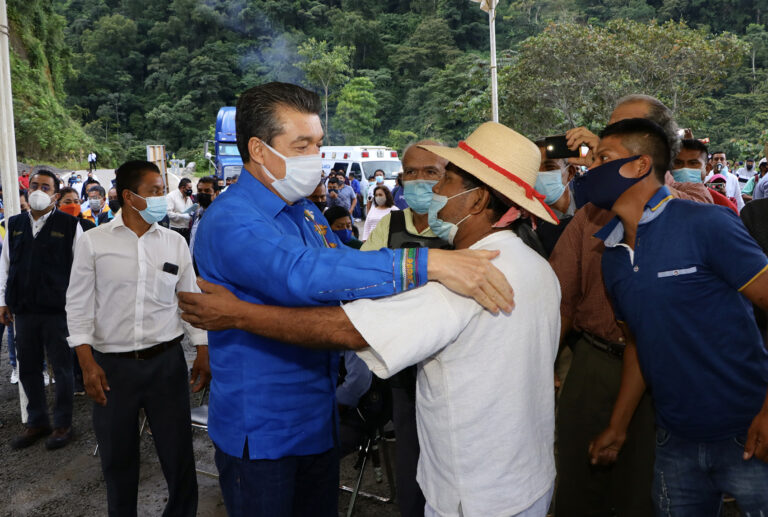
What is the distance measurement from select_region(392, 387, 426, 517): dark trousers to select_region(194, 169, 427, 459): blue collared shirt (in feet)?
2.44

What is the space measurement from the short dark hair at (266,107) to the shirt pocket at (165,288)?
148cm

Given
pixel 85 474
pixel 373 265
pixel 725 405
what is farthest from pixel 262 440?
pixel 85 474

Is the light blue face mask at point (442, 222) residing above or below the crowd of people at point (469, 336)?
above

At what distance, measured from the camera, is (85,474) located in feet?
12.6

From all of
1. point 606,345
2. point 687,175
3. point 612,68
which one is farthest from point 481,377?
point 612,68

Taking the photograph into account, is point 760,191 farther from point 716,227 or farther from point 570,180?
point 716,227

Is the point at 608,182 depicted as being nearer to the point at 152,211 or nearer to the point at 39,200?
the point at 152,211

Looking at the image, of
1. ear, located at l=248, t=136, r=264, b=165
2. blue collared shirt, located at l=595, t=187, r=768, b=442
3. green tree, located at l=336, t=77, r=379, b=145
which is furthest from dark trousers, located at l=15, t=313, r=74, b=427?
green tree, located at l=336, t=77, r=379, b=145

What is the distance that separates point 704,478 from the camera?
1.83m

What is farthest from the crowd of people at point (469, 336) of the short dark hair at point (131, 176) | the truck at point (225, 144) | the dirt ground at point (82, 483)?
the truck at point (225, 144)

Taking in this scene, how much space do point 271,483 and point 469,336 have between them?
822 millimetres

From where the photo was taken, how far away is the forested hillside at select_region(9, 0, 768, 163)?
25.2 meters

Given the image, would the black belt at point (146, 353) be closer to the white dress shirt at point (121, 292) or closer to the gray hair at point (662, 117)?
the white dress shirt at point (121, 292)

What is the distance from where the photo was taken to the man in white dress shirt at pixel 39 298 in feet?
14.1
